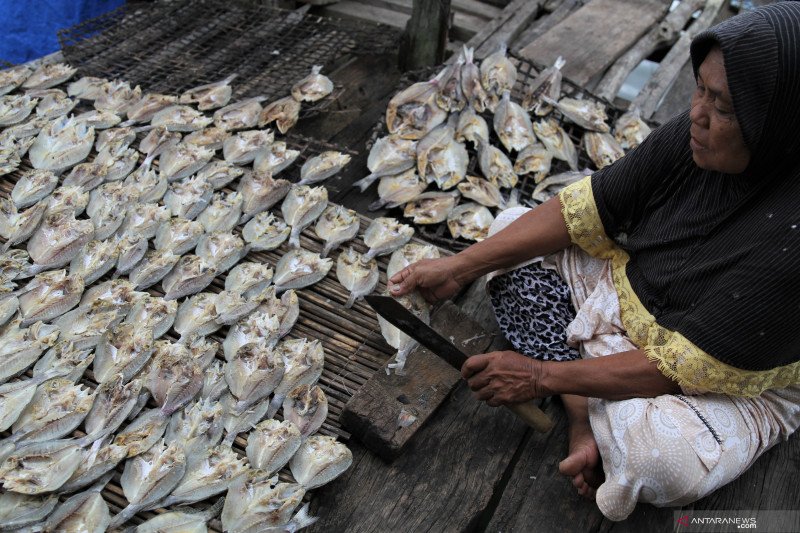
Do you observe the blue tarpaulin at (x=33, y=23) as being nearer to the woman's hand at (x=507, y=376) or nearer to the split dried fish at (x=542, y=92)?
the split dried fish at (x=542, y=92)

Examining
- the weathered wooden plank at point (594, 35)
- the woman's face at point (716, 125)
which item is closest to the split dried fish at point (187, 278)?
the woman's face at point (716, 125)

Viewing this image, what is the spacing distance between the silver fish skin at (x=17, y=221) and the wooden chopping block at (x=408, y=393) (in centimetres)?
155

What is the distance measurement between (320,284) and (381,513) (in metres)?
1.04

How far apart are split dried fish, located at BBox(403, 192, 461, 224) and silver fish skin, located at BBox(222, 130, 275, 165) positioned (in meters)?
0.80

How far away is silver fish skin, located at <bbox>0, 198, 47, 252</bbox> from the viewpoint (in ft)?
9.21

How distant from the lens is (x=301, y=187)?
3240mm

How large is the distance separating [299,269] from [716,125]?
1668 millimetres

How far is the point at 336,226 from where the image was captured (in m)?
3.08

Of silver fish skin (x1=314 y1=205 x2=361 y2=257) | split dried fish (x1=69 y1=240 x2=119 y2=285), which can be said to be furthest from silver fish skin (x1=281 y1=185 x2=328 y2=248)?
split dried fish (x1=69 y1=240 x2=119 y2=285)

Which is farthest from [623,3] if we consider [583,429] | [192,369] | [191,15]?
[192,369]

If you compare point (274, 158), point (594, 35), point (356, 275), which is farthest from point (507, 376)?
point (594, 35)

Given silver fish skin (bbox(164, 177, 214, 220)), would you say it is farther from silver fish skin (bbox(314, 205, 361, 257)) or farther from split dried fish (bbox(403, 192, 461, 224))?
split dried fish (bbox(403, 192, 461, 224))

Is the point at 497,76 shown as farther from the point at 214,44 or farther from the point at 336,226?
the point at 214,44

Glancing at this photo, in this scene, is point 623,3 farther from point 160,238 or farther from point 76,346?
point 76,346
